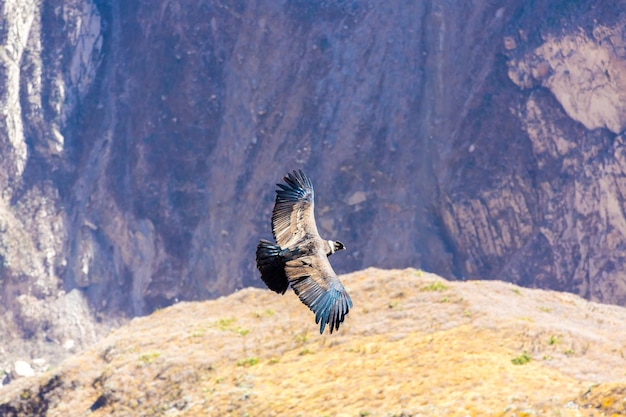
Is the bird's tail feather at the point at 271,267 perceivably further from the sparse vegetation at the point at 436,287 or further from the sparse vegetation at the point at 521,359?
the sparse vegetation at the point at 436,287

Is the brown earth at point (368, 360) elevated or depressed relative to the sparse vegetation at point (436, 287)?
depressed

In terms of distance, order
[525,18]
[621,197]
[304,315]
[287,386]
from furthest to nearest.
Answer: [525,18], [621,197], [304,315], [287,386]

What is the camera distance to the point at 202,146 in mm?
62031

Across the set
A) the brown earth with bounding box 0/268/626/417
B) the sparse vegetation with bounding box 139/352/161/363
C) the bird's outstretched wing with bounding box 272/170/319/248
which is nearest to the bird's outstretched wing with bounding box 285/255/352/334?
the bird's outstretched wing with bounding box 272/170/319/248

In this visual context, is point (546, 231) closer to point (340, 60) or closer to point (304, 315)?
point (340, 60)

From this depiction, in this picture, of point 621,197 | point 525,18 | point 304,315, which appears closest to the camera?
point 304,315

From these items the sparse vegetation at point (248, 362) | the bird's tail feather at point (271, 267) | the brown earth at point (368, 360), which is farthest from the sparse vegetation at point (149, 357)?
the bird's tail feather at point (271, 267)

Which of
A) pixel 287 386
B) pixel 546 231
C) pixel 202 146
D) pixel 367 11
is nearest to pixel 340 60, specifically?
pixel 367 11

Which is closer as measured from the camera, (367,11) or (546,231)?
(546,231)

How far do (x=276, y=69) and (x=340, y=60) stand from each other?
4224 mm

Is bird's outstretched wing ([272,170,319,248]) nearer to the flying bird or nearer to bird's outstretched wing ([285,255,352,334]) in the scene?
the flying bird

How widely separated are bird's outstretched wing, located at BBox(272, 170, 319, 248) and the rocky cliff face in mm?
38823

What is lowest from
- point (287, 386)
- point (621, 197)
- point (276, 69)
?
point (287, 386)

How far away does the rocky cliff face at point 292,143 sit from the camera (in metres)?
55.8
